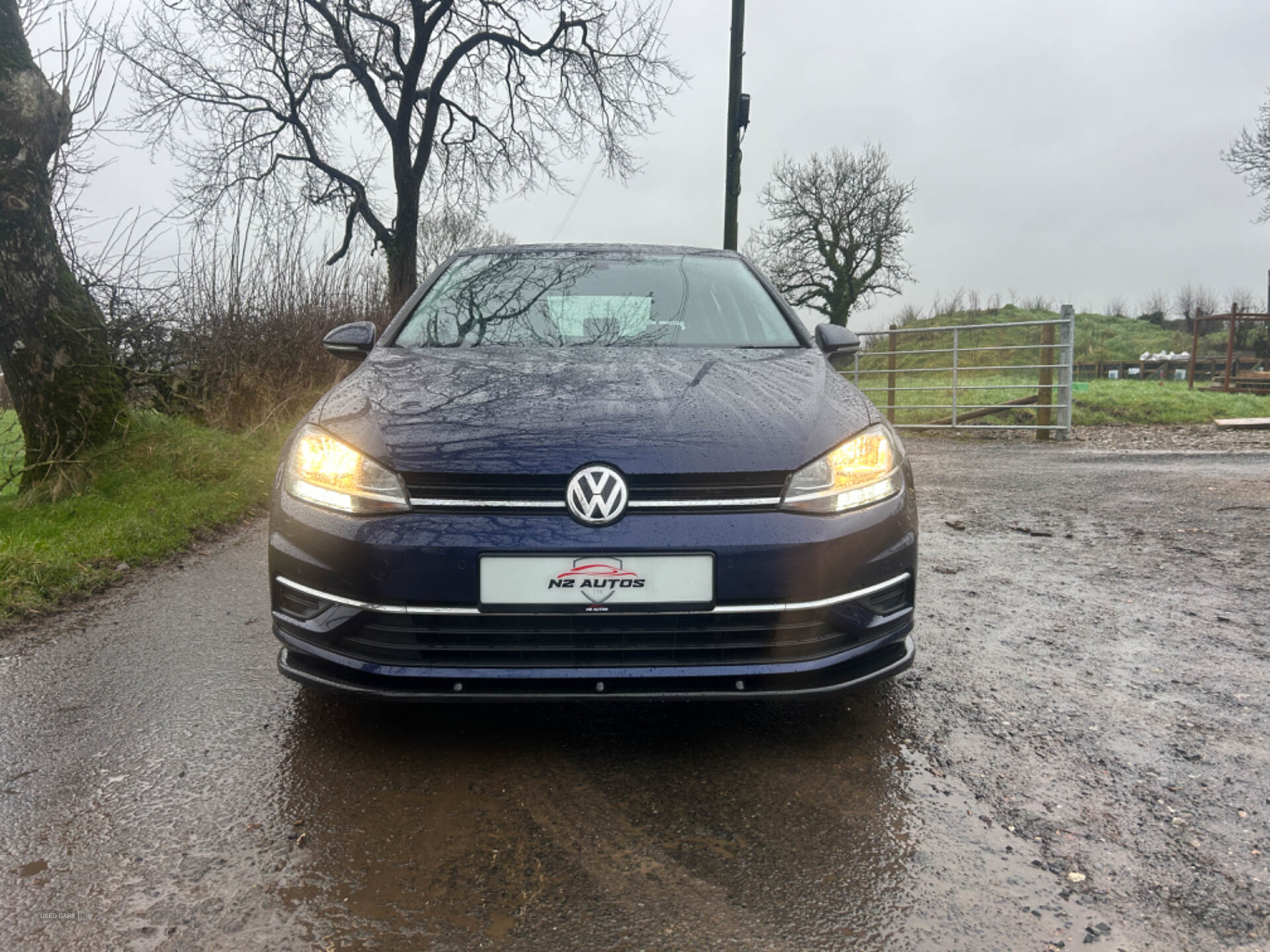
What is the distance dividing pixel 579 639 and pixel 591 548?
0.75 feet

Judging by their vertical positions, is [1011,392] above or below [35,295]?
below

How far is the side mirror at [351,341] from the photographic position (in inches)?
125

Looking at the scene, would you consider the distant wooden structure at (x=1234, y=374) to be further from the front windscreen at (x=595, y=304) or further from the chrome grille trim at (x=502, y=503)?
the chrome grille trim at (x=502, y=503)

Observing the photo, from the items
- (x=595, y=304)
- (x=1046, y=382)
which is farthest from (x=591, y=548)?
(x=1046, y=382)

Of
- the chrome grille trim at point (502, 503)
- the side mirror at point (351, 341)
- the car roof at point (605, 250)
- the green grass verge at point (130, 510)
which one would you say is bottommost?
the green grass verge at point (130, 510)

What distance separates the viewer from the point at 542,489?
2062 millimetres

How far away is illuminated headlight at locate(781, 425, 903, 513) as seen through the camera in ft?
7.00

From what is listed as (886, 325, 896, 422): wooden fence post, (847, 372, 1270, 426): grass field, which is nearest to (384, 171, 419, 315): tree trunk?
(847, 372, 1270, 426): grass field

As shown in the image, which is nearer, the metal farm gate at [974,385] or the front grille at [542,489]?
the front grille at [542,489]

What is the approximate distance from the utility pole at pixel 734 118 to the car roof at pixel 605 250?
980cm

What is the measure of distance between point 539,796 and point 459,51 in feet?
54.7

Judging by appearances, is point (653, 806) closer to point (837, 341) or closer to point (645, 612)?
point (645, 612)

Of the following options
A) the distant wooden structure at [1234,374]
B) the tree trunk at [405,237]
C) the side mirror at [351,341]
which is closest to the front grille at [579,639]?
the side mirror at [351,341]

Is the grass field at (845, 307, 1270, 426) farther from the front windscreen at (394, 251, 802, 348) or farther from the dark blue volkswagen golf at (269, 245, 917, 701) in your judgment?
the dark blue volkswagen golf at (269, 245, 917, 701)
